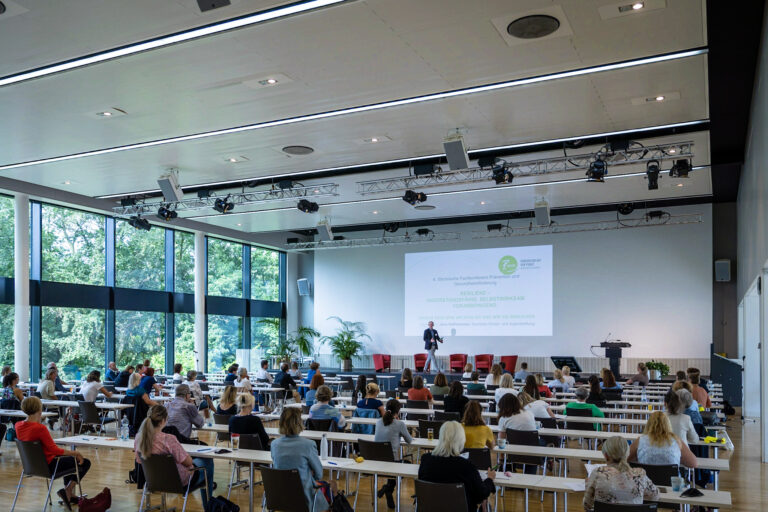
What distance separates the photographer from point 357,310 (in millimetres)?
22922

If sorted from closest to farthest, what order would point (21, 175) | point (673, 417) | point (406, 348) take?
point (673, 417)
point (21, 175)
point (406, 348)

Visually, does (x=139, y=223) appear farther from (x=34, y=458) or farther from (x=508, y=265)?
(x=34, y=458)

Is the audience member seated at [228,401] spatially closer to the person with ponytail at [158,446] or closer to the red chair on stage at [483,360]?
the person with ponytail at [158,446]

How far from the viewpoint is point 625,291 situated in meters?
19.1

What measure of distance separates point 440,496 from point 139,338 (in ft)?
50.4

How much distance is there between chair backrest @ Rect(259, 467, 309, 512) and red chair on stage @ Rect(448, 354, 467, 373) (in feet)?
50.3

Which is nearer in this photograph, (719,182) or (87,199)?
(719,182)

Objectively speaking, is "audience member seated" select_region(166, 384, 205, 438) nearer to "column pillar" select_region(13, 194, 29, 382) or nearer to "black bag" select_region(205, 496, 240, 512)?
"black bag" select_region(205, 496, 240, 512)

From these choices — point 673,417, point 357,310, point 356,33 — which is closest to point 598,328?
point 357,310

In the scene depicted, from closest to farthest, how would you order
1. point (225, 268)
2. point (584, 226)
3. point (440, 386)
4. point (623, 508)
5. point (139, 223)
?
1. point (623, 508)
2. point (440, 386)
3. point (139, 223)
4. point (584, 226)
5. point (225, 268)

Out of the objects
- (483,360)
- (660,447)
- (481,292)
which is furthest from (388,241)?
(660,447)

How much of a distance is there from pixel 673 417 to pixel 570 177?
8.18m

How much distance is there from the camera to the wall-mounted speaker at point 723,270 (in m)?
18.1

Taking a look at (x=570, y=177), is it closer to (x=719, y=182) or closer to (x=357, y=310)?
(x=719, y=182)
